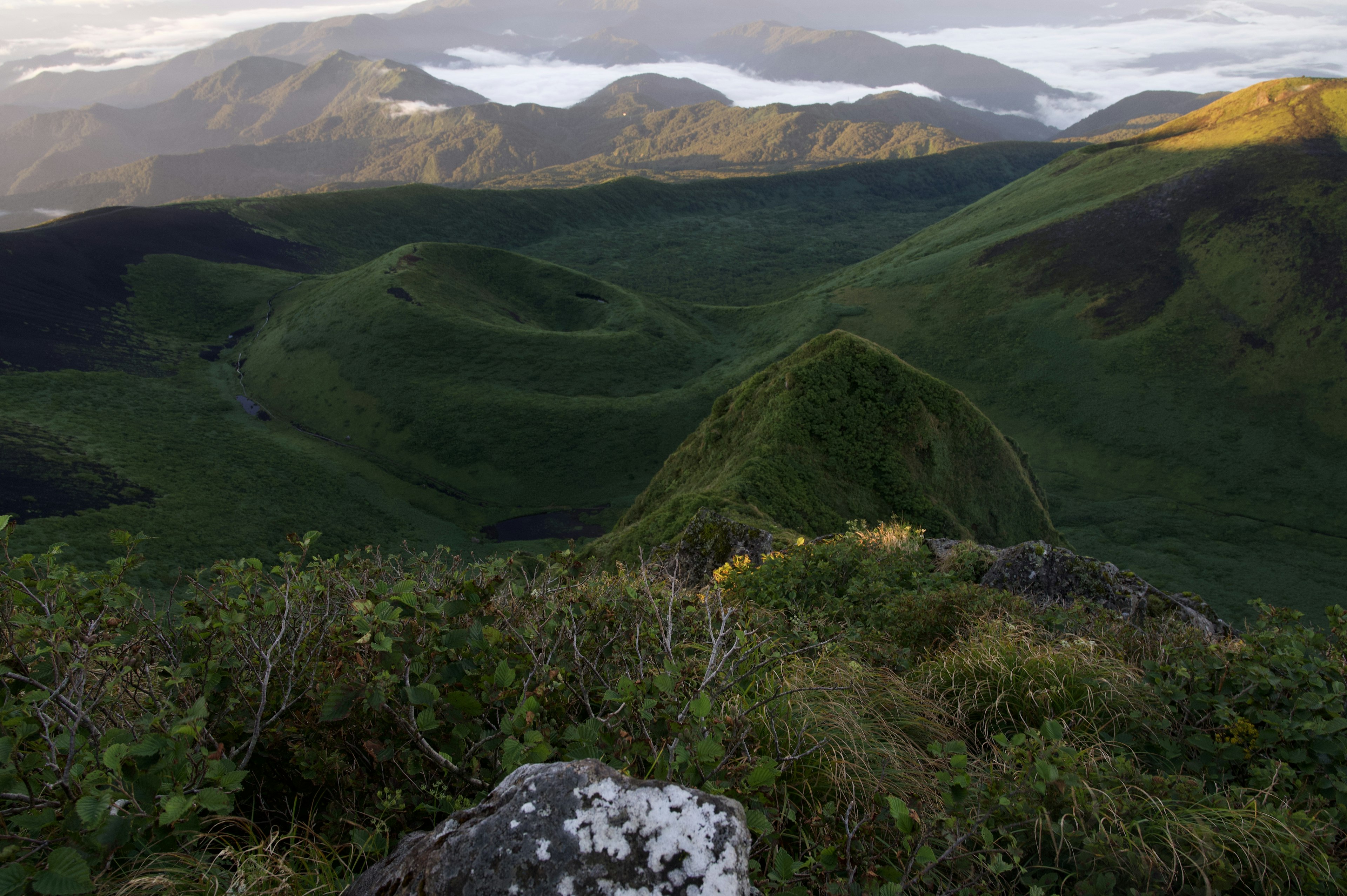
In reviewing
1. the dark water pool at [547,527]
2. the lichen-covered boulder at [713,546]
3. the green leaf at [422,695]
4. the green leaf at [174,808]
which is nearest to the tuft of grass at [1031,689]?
the green leaf at [422,695]

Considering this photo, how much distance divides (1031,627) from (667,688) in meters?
5.05

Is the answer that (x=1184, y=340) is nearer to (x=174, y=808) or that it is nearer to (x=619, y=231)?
(x=174, y=808)

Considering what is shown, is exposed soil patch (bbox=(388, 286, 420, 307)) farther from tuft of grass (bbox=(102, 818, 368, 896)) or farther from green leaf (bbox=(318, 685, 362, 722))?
tuft of grass (bbox=(102, 818, 368, 896))

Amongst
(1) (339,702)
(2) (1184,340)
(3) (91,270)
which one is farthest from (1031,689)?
(3) (91,270)

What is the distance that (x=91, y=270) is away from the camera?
81.4m

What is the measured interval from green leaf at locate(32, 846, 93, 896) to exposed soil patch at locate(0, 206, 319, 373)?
7671cm

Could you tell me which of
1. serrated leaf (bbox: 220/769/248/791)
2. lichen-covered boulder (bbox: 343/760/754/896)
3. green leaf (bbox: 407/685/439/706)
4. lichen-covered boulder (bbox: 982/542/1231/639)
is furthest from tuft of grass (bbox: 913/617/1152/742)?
serrated leaf (bbox: 220/769/248/791)

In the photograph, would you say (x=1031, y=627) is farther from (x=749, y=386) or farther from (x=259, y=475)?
(x=259, y=475)

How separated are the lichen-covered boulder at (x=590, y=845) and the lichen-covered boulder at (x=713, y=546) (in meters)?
9.70

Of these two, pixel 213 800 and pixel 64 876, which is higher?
pixel 64 876

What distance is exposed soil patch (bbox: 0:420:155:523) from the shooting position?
1527 inches

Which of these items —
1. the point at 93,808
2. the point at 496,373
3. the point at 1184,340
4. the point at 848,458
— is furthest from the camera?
the point at 496,373

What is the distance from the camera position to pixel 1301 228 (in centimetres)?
6362

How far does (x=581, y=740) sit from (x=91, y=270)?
4249 inches
